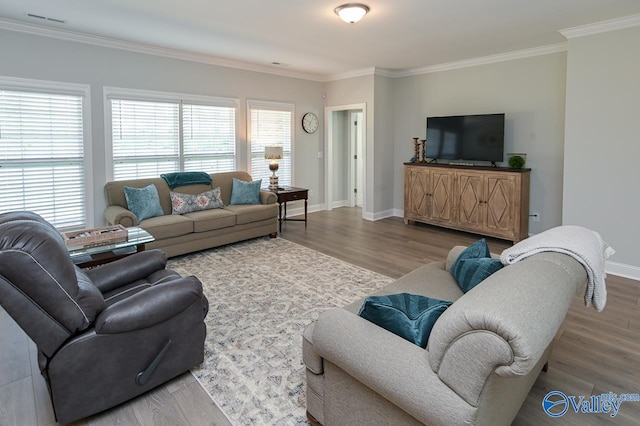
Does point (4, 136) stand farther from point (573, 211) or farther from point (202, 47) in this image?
point (573, 211)

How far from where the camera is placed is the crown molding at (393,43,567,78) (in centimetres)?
516

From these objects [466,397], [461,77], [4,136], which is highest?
[461,77]

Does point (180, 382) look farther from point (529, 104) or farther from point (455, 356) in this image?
point (529, 104)

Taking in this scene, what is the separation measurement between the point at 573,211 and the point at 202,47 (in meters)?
5.29

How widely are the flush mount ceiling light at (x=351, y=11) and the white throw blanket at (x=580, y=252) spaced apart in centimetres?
274

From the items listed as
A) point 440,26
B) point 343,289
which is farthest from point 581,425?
point 440,26

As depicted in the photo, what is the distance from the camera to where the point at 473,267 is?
2.23 meters

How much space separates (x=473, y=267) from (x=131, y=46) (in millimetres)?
5192

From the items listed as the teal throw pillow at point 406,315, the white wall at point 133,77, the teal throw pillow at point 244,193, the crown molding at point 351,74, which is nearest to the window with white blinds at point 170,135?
the white wall at point 133,77

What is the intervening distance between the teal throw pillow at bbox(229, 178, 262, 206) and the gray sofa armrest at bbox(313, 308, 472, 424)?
4167 millimetres

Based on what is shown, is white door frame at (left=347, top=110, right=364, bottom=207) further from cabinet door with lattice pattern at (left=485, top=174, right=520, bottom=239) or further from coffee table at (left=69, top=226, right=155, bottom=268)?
coffee table at (left=69, top=226, right=155, bottom=268)

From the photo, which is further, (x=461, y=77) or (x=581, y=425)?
(x=461, y=77)

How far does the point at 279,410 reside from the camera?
2.10 m

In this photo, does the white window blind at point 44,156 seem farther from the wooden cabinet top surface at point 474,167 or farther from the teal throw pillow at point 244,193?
the wooden cabinet top surface at point 474,167
